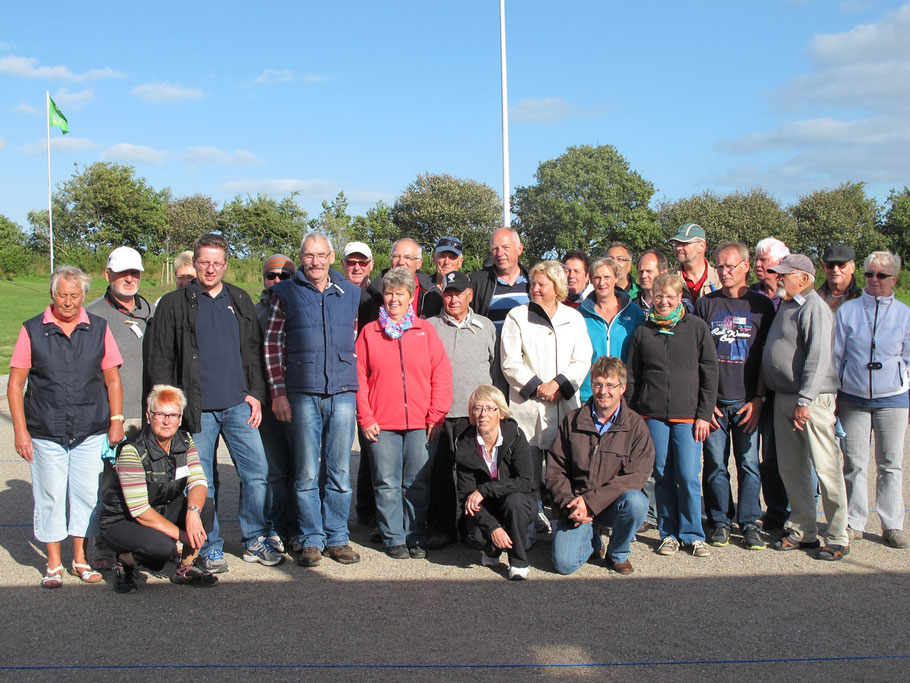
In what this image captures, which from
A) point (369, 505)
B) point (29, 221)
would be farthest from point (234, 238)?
point (369, 505)

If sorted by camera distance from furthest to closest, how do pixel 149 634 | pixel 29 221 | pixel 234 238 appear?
pixel 29 221, pixel 234 238, pixel 149 634

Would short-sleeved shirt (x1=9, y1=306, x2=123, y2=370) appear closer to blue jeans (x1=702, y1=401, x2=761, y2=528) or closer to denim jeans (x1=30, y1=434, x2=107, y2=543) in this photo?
denim jeans (x1=30, y1=434, x2=107, y2=543)

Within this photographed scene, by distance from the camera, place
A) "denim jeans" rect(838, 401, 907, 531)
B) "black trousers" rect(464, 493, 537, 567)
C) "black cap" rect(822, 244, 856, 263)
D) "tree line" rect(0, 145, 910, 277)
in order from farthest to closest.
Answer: "tree line" rect(0, 145, 910, 277), "black cap" rect(822, 244, 856, 263), "denim jeans" rect(838, 401, 907, 531), "black trousers" rect(464, 493, 537, 567)

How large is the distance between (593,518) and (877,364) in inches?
87.6

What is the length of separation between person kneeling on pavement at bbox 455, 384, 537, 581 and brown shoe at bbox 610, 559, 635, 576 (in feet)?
1.86

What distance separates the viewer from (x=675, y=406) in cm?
489

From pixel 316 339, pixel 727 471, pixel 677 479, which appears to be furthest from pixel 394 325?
pixel 727 471

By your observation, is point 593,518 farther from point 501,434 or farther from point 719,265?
point 719,265

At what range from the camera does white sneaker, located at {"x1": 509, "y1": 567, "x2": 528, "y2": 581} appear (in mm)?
4469

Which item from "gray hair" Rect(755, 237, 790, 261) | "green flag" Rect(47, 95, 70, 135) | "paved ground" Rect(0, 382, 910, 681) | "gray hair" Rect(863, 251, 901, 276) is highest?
"green flag" Rect(47, 95, 70, 135)

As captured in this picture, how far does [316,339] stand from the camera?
4723 mm

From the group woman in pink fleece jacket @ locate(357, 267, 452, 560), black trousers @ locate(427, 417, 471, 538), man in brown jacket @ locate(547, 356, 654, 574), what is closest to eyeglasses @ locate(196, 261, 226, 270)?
woman in pink fleece jacket @ locate(357, 267, 452, 560)

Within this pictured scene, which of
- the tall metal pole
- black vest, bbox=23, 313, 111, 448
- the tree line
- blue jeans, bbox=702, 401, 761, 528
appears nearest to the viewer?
black vest, bbox=23, 313, 111, 448

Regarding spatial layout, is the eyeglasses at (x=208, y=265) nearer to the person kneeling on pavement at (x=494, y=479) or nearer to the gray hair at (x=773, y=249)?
the person kneeling on pavement at (x=494, y=479)
